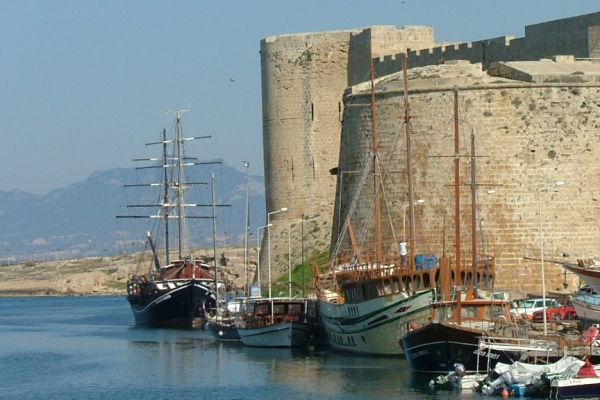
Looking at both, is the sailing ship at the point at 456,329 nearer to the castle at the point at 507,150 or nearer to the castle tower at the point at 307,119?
the castle at the point at 507,150

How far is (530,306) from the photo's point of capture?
115 feet

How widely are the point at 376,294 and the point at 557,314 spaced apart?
11.9 feet

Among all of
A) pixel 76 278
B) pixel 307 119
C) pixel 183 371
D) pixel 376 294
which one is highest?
pixel 307 119

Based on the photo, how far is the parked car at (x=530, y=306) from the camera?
33656 millimetres

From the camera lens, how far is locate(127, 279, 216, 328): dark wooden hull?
176 ft

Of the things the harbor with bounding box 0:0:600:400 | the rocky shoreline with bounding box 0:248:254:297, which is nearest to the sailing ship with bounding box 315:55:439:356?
the harbor with bounding box 0:0:600:400

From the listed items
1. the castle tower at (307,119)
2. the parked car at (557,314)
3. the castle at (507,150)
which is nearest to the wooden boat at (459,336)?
the parked car at (557,314)

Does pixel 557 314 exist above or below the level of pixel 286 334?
above

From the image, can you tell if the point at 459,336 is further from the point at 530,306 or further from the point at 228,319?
the point at 228,319

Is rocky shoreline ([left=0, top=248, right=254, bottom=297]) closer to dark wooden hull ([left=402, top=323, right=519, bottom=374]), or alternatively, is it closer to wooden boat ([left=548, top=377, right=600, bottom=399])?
dark wooden hull ([left=402, top=323, right=519, bottom=374])

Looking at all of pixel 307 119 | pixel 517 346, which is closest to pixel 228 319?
pixel 307 119

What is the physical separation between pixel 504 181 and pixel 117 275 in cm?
6086

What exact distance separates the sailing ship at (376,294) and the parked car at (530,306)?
197 centimetres

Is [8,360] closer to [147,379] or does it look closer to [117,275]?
[147,379]
